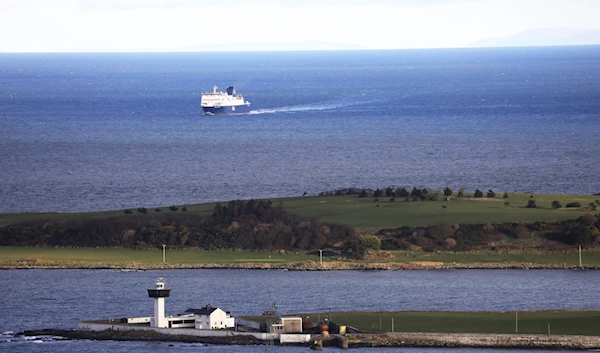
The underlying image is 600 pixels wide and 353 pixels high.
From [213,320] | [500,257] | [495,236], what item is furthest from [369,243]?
[213,320]

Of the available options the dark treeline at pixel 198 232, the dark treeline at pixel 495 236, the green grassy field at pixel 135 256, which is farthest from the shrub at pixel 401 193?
the green grassy field at pixel 135 256

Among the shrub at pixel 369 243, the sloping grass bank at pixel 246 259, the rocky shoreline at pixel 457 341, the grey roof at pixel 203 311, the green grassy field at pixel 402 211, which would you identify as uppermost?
the green grassy field at pixel 402 211

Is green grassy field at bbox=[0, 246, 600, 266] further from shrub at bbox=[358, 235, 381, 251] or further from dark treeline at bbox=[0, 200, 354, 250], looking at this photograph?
dark treeline at bbox=[0, 200, 354, 250]

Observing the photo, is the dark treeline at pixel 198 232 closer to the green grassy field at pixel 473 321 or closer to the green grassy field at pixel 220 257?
the green grassy field at pixel 220 257

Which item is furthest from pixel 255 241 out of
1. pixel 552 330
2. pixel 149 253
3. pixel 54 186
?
pixel 54 186

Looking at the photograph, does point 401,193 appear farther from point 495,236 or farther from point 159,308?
point 159,308

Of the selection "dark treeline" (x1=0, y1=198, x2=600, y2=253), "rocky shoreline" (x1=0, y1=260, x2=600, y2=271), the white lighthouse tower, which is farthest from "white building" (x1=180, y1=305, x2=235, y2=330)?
"dark treeline" (x1=0, y1=198, x2=600, y2=253)

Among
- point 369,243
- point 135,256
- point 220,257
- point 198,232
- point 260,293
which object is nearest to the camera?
point 260,293
